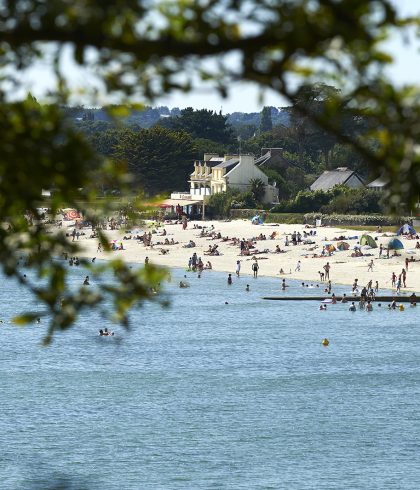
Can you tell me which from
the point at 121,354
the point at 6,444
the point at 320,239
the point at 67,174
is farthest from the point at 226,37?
the point at 320,239

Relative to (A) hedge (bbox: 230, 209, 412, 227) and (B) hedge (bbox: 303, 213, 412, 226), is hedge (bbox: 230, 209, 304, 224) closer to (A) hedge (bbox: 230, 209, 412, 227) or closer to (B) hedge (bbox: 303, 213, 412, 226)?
(A) hedge (bbox: 230, 209, 412, 227)

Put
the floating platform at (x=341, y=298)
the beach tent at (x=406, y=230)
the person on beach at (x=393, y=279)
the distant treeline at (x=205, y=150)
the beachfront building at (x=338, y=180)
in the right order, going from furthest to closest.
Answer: the distant treeline at (x=205, y=150), the beachfront building at (x=338, y=180), the beach tent at (x=406, y=230), the person on beach at (x=393, y=279), the floating platform at (x=341, y=298)

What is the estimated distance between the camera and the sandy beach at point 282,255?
88.7 m

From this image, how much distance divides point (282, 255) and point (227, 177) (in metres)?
37.7

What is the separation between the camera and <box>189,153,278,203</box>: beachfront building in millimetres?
135875

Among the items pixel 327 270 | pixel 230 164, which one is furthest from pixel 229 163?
pixel 327 270

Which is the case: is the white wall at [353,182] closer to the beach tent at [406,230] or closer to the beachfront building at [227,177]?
the beachfront building at [227,177]

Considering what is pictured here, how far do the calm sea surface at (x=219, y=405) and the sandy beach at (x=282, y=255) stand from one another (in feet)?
49.5

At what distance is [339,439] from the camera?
40.4 m

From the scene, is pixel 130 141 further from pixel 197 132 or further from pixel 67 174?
pixel 67 174

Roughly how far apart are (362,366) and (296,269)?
38.2 metres

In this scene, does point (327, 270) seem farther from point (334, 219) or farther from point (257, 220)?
point (257, 220)

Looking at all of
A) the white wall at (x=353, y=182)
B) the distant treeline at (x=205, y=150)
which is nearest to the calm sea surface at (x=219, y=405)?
the distant treeline at (x=205, y=150)

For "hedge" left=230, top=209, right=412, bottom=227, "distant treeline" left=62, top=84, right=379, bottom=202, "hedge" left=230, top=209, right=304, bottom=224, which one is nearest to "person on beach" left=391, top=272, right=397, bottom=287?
"distant treeline" left=62, top=84, right=379, bottom=202
